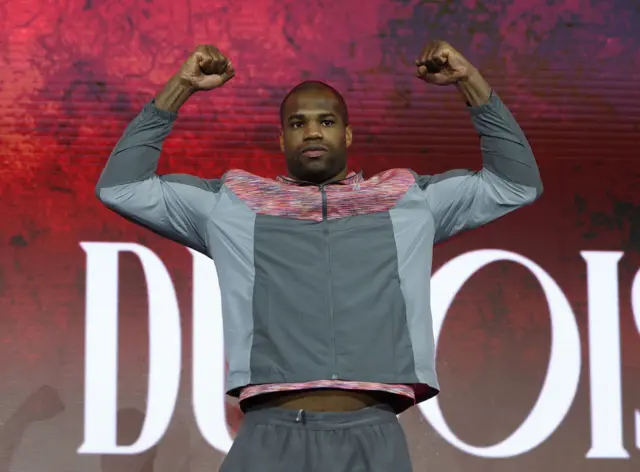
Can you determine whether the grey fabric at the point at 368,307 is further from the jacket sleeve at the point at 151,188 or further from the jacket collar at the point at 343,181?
the jacket sleeve at the point at 151,188

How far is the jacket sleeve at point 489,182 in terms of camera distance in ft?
7.35

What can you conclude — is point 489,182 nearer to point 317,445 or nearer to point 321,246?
point 321,246

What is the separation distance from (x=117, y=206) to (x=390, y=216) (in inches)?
23.2

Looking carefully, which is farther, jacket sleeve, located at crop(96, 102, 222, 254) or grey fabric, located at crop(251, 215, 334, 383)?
jacket sleeve, located at crop(96, 102, 222, 254)

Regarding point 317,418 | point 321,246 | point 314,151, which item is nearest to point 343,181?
point 314,151

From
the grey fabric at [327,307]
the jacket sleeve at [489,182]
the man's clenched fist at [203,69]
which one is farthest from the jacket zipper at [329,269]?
the man's clenched fist at [203,69]

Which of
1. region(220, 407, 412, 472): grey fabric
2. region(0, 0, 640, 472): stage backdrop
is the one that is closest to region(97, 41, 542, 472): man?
region(220, 407, 412, 472): grey fabric

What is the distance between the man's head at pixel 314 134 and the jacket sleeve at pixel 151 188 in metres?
0.20

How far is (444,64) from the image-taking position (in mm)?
2209

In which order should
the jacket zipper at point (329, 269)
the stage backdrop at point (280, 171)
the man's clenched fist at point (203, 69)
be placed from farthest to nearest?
the stage backdrop at point (280, 171)
the man's clenched fist at point (203, 69)
the jacket zipper at point (329, 269)

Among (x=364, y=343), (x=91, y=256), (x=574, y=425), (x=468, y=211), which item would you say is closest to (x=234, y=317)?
(x=364, y=343)

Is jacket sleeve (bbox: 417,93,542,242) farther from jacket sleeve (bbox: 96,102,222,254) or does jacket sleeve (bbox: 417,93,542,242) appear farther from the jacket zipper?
jacket sleeve (bbox: 96,102,222,254)

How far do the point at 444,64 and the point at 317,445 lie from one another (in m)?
0.84

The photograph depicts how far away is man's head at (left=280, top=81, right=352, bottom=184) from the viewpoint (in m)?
2.30
